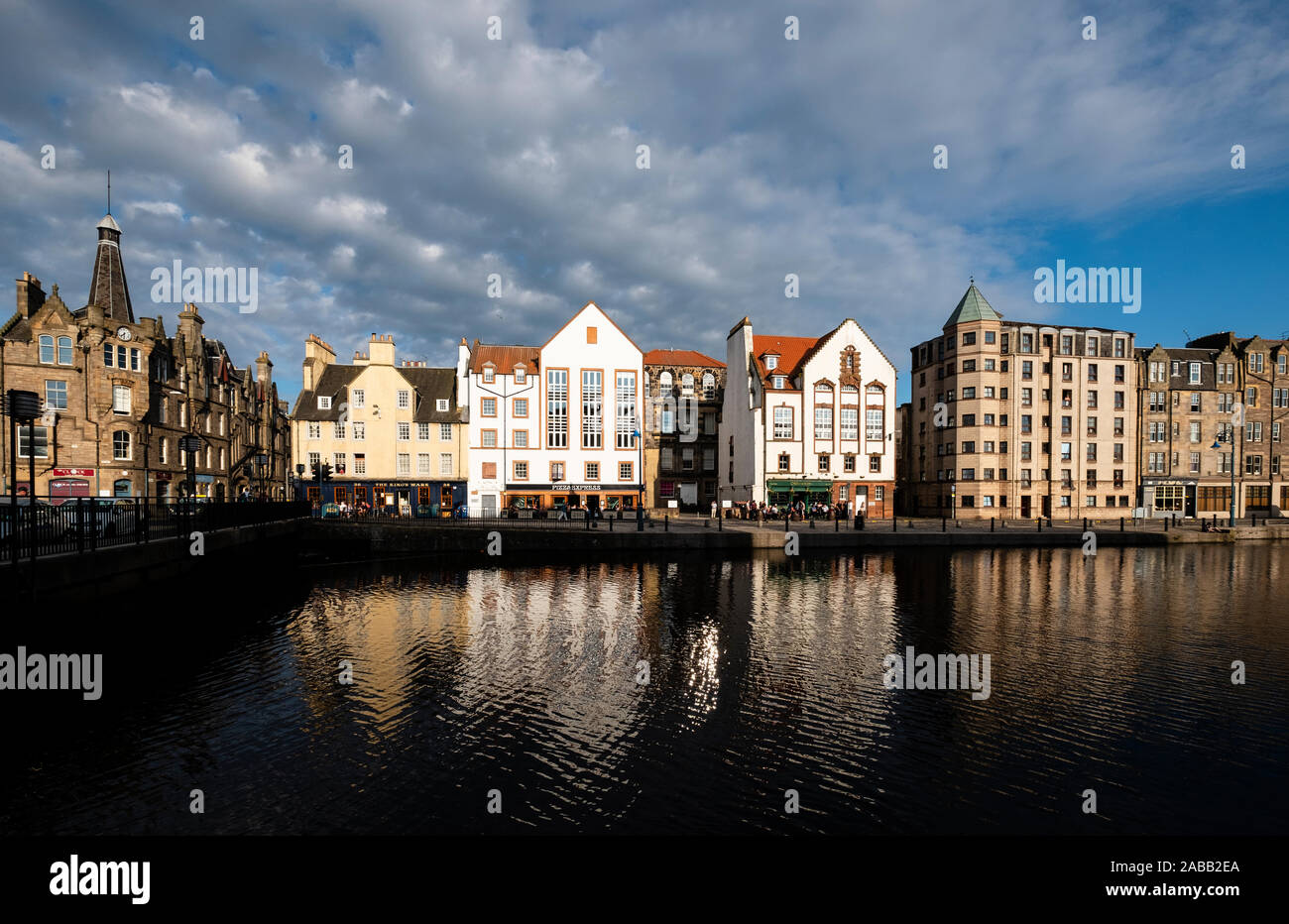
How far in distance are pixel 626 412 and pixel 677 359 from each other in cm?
1322

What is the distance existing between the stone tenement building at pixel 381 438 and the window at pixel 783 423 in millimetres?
30336

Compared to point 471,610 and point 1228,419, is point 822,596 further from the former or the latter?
point 1228,419

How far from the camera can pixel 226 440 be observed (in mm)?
56625

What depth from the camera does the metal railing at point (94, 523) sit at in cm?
1357

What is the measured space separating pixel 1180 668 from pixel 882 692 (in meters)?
8.62

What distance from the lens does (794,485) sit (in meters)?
53.7

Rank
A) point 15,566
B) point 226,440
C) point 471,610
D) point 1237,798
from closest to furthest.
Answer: point 1237,798
point 15,566
point 471,610
point 226,440

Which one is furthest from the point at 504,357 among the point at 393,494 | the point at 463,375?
the point at 393,494

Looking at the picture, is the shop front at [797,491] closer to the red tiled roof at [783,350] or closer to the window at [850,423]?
the window at [850,423]

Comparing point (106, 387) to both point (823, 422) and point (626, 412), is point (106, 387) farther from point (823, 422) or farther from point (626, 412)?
point (823, 422)
